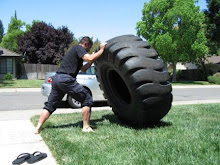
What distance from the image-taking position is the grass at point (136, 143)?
391cm

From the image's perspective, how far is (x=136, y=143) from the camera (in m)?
4.66

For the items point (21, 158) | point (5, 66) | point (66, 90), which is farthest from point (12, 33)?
point (21, 158)

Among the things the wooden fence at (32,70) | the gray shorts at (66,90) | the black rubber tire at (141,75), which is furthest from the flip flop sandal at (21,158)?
the wooden fence at (32,70)

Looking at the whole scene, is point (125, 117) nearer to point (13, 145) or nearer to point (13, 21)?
point (13, 145)

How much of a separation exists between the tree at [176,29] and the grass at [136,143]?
81.4 feet

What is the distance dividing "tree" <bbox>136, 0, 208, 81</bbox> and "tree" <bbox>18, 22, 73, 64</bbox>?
14.3 m

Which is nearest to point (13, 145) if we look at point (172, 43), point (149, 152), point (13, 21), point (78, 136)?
point (78, 136)

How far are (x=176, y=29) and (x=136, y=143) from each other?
1121 inches

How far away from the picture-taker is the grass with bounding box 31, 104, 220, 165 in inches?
154

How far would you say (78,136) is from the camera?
5.38 meters

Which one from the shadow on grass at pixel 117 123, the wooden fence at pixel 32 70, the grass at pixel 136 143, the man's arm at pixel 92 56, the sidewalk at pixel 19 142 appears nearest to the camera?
the grass at pixel 136 143

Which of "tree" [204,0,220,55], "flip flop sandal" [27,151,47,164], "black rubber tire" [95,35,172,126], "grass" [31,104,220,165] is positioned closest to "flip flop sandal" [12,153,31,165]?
"flip flop sandal" [27,151,47,164]

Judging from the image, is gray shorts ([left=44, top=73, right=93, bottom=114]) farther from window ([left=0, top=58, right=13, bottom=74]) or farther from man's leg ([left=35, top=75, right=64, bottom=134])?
window ([left=0, top=58, right=13, bottom=74])

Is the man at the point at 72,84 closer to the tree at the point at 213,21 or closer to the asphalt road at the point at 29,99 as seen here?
the asphalt road at the point at 29,99
